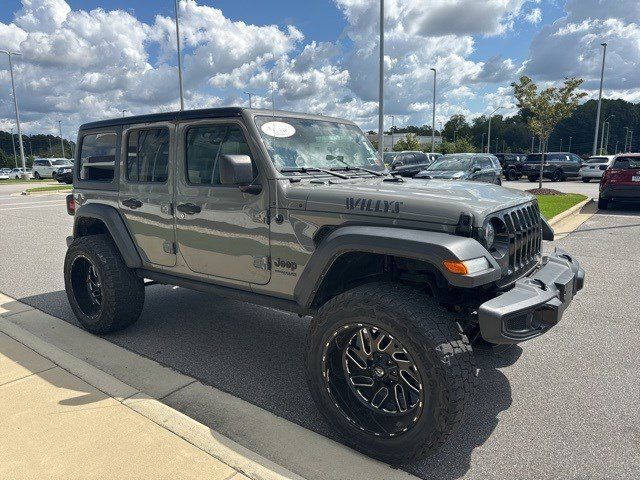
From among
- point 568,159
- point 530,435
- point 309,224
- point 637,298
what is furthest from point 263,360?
point 568,159

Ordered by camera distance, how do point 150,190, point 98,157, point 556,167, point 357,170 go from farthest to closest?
1. point 556,167
2. point 98,157
3. point 150,190
4. point 357,170

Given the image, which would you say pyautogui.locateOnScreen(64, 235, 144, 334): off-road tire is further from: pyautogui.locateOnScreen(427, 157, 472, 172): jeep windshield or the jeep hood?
pyautogui.locateOnScreen(427, 157, 472, 172): jeep windshield

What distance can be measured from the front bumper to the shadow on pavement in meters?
0.73

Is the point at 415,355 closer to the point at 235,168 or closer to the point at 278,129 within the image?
the point at 235,168

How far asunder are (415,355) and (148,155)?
110 inches

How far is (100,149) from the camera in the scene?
4488 mm

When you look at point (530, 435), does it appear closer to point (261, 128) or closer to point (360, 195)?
point (360, 195)

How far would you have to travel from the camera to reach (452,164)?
573 inches

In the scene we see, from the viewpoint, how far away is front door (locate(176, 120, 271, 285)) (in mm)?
3283

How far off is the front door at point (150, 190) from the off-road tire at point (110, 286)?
274mm

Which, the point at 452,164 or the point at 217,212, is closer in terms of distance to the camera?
the point at 217,212

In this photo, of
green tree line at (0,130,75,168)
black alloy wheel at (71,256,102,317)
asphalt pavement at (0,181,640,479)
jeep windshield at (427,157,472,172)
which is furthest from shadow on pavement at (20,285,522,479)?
green tree line at (0,130,75,168)

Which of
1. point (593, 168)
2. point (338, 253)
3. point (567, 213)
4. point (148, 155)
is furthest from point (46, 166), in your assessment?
point (338, 253)

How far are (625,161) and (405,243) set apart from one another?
493 inches
